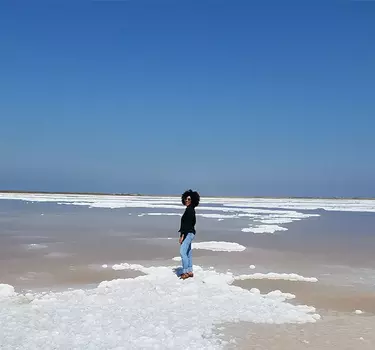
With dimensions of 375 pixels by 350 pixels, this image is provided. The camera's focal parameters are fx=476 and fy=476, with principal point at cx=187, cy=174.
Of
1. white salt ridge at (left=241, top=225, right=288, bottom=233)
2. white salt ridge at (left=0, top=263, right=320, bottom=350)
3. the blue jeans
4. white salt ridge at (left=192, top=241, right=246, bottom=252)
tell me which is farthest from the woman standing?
white salt ridge at (left=241, top=225, right=288, bottom=233)

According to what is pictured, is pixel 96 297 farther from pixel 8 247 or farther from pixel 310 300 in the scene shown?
pixel 8 247

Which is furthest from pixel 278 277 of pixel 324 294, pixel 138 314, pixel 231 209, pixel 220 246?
pixel 231 209

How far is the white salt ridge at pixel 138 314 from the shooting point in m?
5.68

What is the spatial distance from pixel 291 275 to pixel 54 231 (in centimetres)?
1102

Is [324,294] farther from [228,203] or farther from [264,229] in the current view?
[228,203]

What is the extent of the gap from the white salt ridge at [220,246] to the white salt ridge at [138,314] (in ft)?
16.3

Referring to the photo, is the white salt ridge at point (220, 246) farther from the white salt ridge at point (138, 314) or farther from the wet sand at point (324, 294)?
the white salt ridge at point (138, 314)

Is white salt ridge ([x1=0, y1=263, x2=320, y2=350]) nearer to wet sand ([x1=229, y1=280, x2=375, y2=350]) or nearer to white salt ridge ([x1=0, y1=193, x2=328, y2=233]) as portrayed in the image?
wet sand ([x1=229, y1=280, x2=375, y2=350])

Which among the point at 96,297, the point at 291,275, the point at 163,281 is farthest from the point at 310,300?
the point at 96,297

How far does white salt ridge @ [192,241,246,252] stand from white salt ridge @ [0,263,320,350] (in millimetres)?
4975

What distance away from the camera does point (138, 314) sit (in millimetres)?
6812

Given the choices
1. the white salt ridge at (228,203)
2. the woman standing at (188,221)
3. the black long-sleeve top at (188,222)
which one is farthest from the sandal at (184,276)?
the white salt ridge at (228,203)

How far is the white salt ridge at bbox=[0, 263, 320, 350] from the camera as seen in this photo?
18.6 ft

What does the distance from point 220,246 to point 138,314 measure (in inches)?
323
